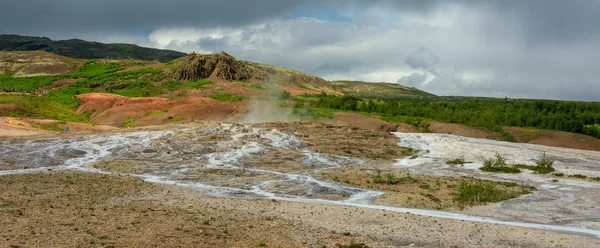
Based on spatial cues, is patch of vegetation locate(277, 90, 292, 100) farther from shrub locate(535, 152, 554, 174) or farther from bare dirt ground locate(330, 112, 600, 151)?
shrub locate(535, 152, 554, 174)

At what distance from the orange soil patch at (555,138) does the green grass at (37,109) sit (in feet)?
162

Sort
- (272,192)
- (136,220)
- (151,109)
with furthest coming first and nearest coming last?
1. (151,109)
2. (272,192)
3. (136,220)

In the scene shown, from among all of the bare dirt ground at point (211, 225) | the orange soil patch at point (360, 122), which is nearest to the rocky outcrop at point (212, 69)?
the orange soil patch at point (360, 122)

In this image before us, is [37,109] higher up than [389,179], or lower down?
higher up

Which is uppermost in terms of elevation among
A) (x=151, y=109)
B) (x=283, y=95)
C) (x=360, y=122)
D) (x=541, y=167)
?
(x=283, y=95)

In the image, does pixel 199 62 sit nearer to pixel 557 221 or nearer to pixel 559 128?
pixel 559 128

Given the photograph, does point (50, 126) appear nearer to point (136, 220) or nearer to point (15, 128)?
point (15, 128)

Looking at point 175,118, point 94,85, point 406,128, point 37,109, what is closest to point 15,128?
point 37,109

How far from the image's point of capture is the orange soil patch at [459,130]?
176ft

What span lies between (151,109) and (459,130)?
120 feet

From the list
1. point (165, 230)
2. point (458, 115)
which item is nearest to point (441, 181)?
point (165, 230)

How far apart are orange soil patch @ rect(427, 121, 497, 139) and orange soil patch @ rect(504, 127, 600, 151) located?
3272 millimetres

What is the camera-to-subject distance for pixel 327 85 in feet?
378

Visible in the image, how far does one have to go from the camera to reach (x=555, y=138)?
177 feet
